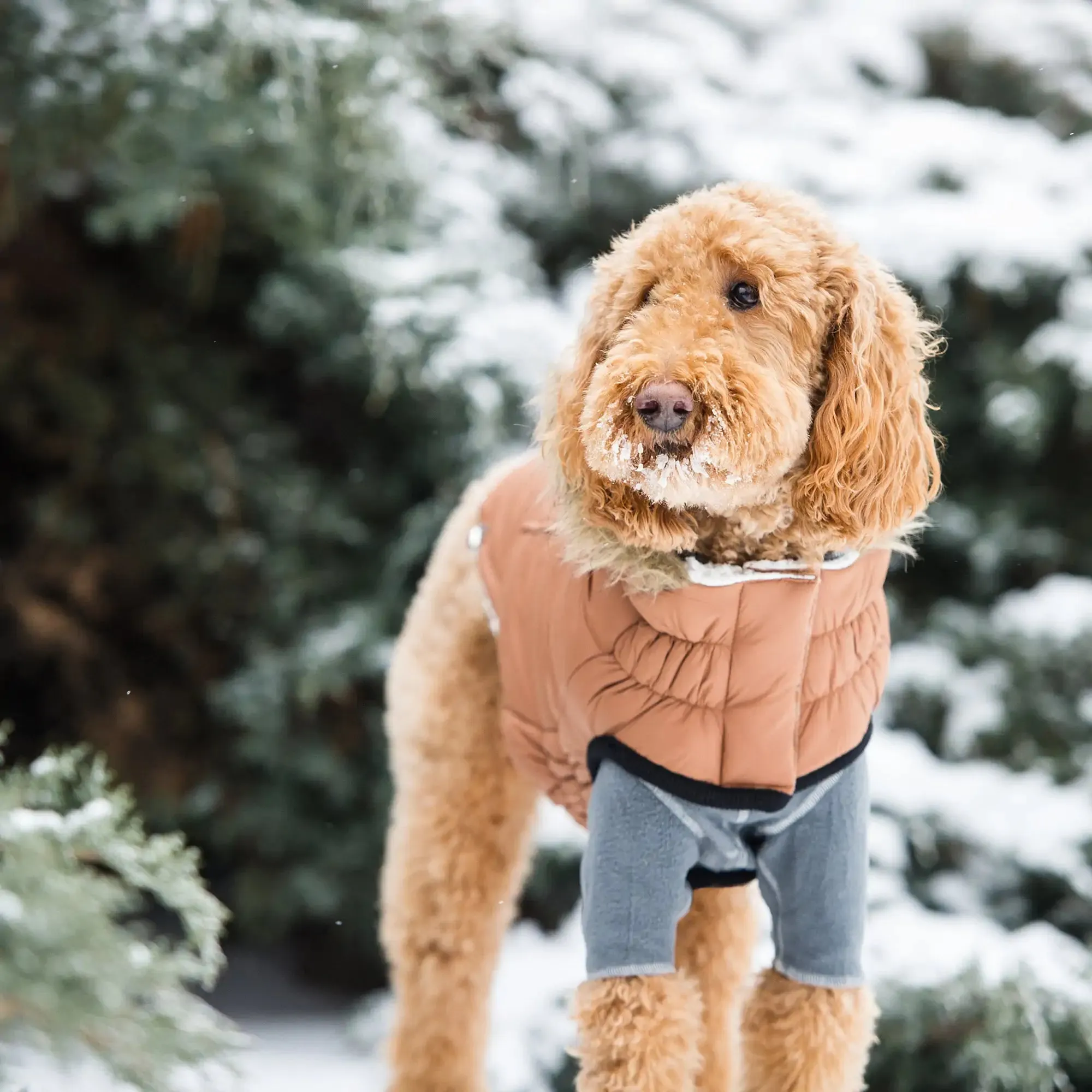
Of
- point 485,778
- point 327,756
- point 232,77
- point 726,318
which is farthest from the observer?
point 327,756

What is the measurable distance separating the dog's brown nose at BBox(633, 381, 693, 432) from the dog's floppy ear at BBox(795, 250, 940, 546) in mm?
203

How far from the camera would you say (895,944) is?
2238mm

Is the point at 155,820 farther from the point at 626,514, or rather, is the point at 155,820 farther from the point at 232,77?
the point at 626,514

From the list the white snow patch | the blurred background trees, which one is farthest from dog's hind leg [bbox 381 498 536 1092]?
the white snow patch

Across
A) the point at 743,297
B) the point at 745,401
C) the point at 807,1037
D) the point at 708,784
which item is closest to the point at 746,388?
the point at 745,401

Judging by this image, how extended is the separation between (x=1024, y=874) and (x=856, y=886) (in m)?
1.39

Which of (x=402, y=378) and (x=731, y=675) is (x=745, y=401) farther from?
(x=402, y=378)

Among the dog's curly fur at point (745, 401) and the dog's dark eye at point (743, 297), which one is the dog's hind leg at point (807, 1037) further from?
the dog's dark eye at point (743, 297)

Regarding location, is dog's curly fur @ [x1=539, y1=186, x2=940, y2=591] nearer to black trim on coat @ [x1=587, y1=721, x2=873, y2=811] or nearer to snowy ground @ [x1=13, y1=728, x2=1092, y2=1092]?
black trim on coat @ [x1=587, y1=721, x2=873, y2=811]

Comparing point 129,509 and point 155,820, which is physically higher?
point 129,509

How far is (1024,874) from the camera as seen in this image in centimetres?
253

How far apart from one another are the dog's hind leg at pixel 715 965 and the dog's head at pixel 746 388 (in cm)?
64

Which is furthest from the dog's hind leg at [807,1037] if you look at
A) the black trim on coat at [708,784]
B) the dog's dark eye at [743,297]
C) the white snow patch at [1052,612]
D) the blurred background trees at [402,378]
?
the white snow patch at [1052,612]

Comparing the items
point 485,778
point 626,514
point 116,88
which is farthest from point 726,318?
point 116,88
